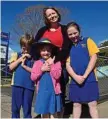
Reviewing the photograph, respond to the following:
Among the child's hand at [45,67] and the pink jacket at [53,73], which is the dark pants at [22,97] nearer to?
the pink jacket at [53,73]

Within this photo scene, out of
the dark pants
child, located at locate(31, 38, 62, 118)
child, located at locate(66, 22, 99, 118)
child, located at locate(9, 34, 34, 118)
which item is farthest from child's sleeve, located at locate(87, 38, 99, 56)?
the dark pants

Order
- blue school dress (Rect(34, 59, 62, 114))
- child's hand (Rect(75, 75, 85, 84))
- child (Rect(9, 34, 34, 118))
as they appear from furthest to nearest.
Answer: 1. child (Rect(9, 34, 34, 118))
2. blue school dress (Rect(34, 59, 62, 114))
3. child's hand (Rect(75, 75, 85, 84))

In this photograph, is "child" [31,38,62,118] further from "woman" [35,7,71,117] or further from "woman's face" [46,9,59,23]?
"woman's face" [46,9,59,23]

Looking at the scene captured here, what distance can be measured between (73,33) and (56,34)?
0.32m

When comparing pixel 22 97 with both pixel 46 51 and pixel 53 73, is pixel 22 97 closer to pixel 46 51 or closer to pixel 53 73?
pixel 53 73

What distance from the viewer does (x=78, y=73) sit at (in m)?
5.17

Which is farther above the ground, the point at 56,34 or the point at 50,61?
the point at 56,34

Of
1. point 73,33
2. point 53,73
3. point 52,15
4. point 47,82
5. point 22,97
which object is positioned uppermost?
point 52,15

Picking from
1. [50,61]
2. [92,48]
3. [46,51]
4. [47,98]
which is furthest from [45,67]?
[92,48]

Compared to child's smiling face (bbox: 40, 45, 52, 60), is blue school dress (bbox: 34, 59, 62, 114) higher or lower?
lower

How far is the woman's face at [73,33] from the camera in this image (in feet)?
17.2

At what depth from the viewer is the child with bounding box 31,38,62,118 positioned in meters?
5.23

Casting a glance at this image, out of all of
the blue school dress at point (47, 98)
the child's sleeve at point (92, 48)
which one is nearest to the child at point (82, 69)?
the child's sleeve at point (92, 48)

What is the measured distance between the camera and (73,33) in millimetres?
5250
